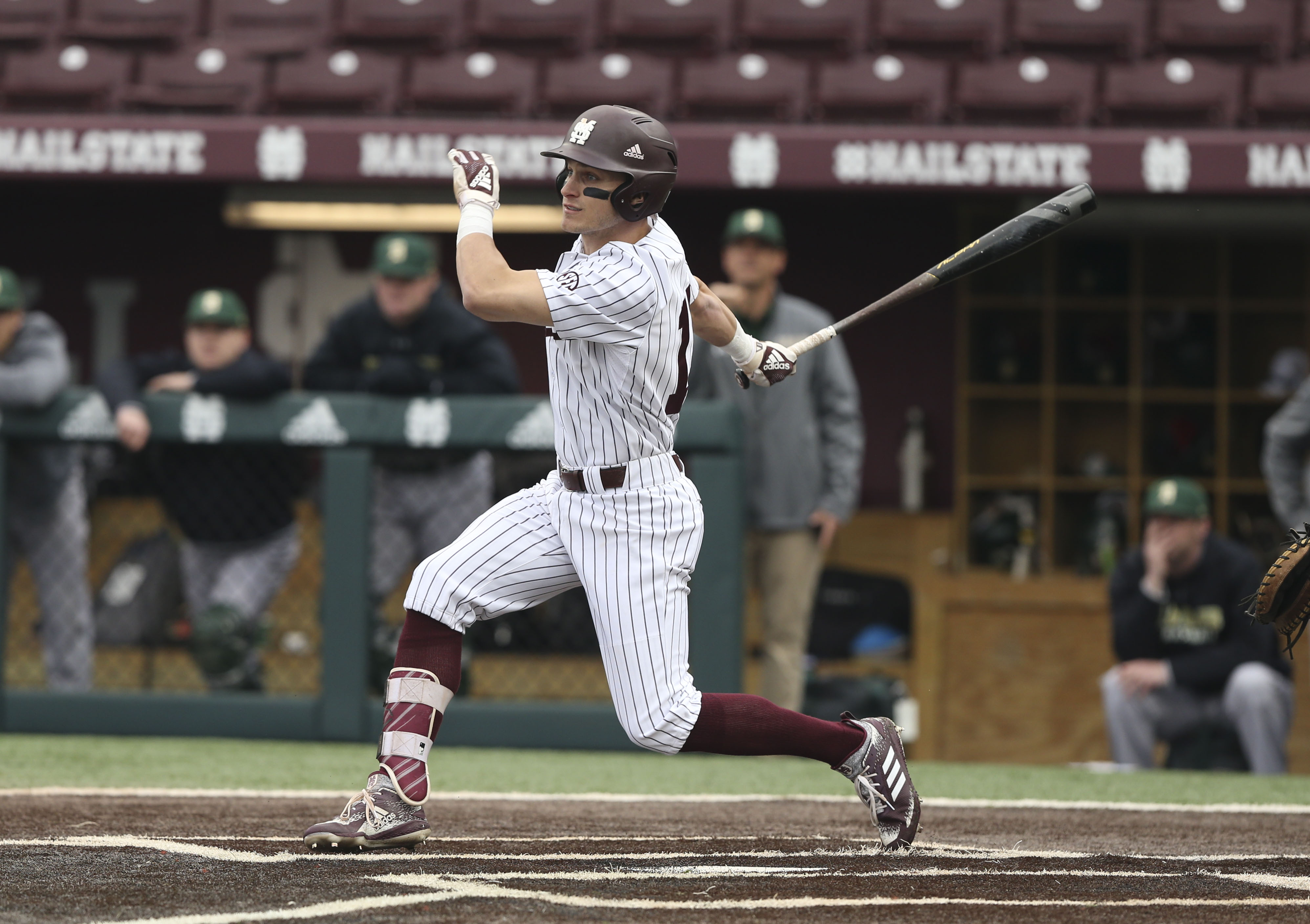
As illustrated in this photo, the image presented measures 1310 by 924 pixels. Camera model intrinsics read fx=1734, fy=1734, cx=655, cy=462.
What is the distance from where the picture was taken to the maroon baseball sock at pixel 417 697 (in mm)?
3084

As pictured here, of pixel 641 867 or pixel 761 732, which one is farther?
pixel 761 732

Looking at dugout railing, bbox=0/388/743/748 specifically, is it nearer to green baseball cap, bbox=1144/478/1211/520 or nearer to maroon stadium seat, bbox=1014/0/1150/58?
green baseball cap, bbox=1144/478/1211/520

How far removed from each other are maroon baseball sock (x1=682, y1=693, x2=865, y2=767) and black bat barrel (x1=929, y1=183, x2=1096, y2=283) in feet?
3.03

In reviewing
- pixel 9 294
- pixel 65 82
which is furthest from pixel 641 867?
pixel 65 82

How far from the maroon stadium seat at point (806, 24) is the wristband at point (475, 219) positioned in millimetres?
5335

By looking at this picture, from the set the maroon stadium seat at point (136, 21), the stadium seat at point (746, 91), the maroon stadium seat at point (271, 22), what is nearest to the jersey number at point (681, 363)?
the stadium seat at point (746, 91)

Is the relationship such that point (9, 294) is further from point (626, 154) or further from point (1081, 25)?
point (1081, 25)

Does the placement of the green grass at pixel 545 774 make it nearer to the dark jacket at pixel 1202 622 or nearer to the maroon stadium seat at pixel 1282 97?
the dark jacket at pixel 1202 622

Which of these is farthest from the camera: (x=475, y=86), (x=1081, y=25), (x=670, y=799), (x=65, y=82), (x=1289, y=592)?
(x=1081, y=25)

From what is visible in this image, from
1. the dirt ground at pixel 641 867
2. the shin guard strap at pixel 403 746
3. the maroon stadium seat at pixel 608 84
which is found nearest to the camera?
the dirt ground at pixel 641 867

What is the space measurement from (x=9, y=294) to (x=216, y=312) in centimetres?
63

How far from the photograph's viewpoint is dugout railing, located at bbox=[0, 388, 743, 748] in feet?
17.1

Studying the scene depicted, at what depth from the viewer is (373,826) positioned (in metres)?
3.02

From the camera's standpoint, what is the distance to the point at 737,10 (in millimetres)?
8281
